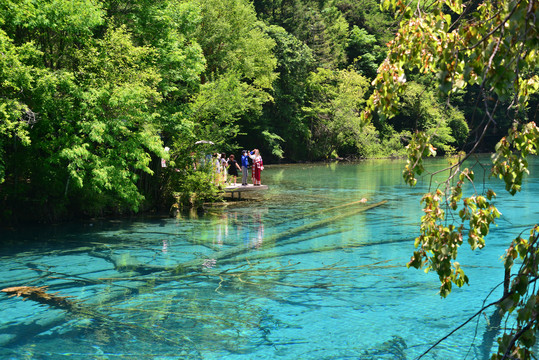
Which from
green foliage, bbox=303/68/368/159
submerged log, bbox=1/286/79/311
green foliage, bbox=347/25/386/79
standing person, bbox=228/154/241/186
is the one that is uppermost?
green foliage, bbox=347/25/386/79

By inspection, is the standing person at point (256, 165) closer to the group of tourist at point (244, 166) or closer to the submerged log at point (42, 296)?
the group of tourist at point (244, 166)

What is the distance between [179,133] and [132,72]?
3.54 meters

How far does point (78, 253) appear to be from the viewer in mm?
14031

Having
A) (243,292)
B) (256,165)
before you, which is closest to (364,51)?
(256,165)

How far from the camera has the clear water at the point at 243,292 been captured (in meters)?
7.89

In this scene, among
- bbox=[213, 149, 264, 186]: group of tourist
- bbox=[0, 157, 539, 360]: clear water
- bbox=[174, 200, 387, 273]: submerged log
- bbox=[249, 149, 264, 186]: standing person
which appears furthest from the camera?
bbox=[249, 149, 264, 186]: standing person

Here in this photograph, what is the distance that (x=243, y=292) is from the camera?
10281mm

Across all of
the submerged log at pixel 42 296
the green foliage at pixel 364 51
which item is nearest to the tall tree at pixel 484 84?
the submerged log at pixel 42 296

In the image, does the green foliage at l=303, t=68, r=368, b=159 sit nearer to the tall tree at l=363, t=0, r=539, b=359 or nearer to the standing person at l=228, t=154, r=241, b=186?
the standing person at l=228, t=154, r=241, b=186

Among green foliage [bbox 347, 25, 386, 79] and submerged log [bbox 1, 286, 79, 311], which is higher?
green foliage [bbox 347, 25, 386, 79]

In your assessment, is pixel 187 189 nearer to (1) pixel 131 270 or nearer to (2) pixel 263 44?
(1) pixel 131 270

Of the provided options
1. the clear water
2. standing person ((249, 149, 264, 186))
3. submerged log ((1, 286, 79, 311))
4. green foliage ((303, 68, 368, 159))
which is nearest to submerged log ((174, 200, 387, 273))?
the clear water

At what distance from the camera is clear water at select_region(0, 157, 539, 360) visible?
789cm

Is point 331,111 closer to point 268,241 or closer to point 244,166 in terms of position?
point 244,166
